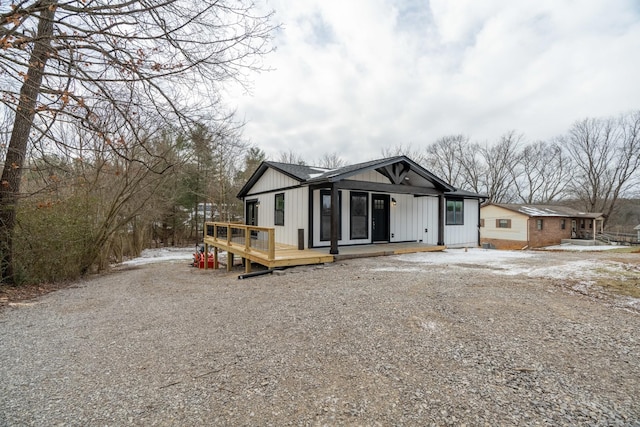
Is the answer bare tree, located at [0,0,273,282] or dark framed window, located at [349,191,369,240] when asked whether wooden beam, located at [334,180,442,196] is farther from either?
bare tree, located at [0,0,273,282]

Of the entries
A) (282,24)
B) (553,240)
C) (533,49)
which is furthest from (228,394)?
(553,240)

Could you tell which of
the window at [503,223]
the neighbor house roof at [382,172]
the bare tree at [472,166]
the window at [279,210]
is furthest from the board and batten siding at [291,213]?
the bare tree at [472,166]

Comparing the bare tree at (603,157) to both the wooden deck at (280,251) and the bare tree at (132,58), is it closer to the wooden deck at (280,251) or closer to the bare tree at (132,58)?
the wooden deck at (280,251)

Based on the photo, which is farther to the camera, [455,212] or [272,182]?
[455,212]

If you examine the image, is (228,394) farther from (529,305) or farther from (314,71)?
(314,71)

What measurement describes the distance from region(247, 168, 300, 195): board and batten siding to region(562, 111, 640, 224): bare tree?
Result: 33.0 m

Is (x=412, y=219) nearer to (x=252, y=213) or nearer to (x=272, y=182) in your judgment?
(x=272, y=182)

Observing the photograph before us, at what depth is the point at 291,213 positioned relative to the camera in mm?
9930

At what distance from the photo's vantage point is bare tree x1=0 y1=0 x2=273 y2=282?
3.64 meters

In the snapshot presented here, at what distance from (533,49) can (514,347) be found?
1219 cm

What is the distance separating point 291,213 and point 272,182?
1.87 m

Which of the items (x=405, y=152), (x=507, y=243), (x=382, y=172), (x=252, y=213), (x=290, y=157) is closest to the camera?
(x=382, y=172)

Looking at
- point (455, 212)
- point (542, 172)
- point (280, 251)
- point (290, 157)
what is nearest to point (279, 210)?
point (280, 251)

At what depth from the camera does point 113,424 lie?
1965mm
